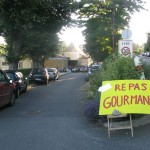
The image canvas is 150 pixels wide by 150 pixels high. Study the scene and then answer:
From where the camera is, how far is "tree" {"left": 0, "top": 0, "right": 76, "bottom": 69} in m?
24.6

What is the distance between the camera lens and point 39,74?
32062mm

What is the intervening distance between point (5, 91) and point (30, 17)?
38.4 feet

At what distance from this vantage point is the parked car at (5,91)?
13461mm

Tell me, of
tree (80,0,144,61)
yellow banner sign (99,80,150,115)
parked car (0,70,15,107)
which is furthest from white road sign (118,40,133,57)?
tree (80,0,144,61)

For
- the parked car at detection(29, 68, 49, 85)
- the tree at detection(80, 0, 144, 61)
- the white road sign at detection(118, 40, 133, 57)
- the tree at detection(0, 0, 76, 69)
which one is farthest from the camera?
the parked car at detection(29, 68, 49, 85)

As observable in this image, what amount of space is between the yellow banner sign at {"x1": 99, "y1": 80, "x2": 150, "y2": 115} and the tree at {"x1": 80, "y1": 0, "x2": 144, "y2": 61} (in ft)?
56.0

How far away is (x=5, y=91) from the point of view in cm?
1386

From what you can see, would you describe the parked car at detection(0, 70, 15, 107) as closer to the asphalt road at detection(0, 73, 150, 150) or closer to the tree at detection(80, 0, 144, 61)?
the asphalt road at detection(0, 73, 150, 150)

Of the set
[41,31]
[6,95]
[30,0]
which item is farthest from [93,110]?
[41,31]

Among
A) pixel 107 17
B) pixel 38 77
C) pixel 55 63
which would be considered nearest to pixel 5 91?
pixel 38 77

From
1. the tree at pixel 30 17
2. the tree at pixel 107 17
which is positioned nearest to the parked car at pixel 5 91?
the tree at pixel 30 17

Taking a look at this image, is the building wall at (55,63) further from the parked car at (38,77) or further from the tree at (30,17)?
the tree at (30,17)

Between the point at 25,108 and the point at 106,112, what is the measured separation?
21.1ft

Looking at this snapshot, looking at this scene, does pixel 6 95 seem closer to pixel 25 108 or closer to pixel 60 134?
pixel 25 108
